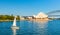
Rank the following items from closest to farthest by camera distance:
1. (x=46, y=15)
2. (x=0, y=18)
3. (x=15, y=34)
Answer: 1. (x=15, y=34)
2. (x=0, y=18)
3. (x=46, y=15)

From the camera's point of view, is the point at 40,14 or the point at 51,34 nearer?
the point at 51,34

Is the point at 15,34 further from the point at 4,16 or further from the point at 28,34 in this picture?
the point at 4,16

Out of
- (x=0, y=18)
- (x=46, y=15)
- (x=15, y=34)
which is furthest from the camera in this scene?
(x=46, y=15)

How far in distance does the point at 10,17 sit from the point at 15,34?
46236mm

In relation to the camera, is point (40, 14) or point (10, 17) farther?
point (40, 14)

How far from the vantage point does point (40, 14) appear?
315ft

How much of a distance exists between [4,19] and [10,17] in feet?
11.3

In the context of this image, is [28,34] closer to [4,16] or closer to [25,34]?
[25,34]

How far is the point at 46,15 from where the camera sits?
305ft

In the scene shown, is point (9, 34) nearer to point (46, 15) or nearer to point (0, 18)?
point (0, 18)

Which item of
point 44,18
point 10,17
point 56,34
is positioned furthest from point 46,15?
point 56,34

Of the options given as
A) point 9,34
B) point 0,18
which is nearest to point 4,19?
point 0,18

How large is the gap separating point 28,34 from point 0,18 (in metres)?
42.8

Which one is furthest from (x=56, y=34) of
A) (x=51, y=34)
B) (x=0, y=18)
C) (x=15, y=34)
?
(x=0, y=18)
